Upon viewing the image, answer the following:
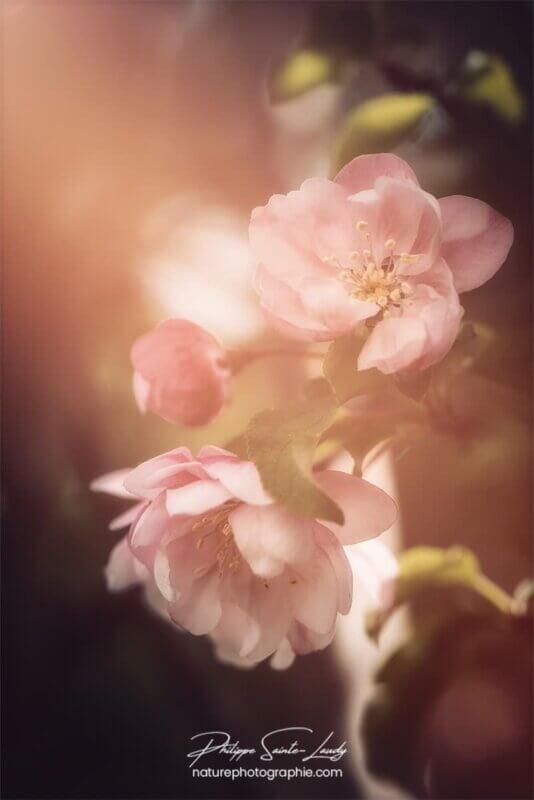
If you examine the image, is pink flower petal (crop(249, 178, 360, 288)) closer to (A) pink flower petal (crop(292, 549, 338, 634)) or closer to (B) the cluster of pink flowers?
(B) the cluster of pink flowers

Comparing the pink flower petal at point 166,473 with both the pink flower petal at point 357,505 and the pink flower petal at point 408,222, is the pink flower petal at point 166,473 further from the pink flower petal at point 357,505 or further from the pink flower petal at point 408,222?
the pink flower petal at point 408,222

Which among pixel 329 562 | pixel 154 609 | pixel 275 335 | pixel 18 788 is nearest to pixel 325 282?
pixel 275 335

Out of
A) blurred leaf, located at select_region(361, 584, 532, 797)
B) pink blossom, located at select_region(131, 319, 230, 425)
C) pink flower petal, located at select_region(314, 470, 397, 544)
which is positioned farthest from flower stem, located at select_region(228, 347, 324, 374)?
blurred leaf, located at select_region(361, 584, 532, 797)

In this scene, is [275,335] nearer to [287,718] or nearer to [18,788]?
[287,718]

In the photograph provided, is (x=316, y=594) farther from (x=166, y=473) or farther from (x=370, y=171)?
(x=370, y=171)

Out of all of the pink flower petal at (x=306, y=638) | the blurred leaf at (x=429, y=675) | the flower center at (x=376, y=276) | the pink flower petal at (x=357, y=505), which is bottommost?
the blurred leaf at (x=429, y=675)

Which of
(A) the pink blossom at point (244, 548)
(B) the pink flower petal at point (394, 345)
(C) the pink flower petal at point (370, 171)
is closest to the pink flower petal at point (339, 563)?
A: (A) the pink blossom at point (244, 548)
